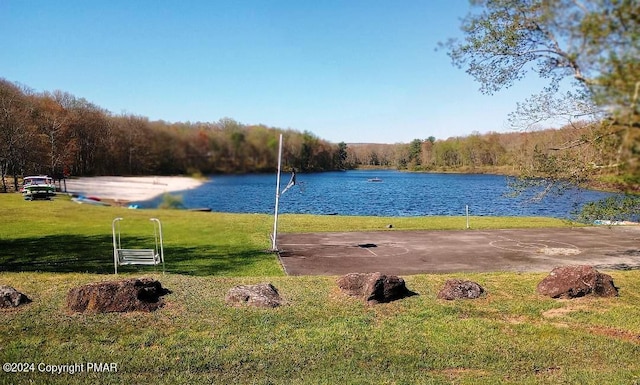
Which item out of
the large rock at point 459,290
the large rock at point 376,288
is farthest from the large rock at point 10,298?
the large rock at point 459,290

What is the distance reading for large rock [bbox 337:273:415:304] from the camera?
12.3 meters

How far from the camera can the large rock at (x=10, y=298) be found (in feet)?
36.5

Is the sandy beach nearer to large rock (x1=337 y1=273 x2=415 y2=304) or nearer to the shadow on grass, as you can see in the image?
the shadow on grass

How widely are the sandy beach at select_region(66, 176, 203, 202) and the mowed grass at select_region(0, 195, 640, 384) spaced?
8.36 feet

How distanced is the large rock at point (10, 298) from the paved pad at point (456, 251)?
9166 mm

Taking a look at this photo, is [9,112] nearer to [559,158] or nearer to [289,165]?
[289,165]

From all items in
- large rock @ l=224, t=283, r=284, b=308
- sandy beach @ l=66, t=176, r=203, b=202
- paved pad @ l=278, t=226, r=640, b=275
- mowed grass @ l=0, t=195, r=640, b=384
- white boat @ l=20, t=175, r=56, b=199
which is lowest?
paved pad @ l=278, t=226, r=640, b=275

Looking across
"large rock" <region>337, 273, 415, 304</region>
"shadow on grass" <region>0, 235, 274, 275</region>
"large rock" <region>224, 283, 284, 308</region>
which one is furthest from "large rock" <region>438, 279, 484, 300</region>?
"shadow on grass" <region>0, 235, 274, 275</region>

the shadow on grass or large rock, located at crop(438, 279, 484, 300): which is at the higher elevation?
large rock, located at crop(438, 279, 484, 300)

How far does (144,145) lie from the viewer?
524 inches

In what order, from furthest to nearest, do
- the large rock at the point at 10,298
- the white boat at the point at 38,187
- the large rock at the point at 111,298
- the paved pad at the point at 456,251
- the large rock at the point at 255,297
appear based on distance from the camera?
the white boat at the point at 38,187 → the paved pad at the point at 456,251 → the large rock at the point at 255,297 → the large rock at the point at 10,298 → the large rock at the point at 111,298

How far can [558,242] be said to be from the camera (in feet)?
84.8

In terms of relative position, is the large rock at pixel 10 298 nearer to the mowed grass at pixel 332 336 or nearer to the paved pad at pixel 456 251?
the mowed grass at pixel 332 336

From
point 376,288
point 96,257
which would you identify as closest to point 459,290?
point 376,288
